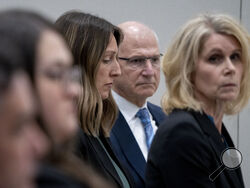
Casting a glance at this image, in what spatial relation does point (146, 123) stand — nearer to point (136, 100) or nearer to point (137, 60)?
point (136, 100)

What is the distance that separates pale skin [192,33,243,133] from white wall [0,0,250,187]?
161 centimetres

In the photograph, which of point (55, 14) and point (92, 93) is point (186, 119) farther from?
point (55, 14)

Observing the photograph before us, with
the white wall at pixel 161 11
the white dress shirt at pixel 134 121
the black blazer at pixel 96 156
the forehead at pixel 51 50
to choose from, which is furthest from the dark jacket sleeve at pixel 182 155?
the white wall at pixel 161 11

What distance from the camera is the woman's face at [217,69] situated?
180 cm

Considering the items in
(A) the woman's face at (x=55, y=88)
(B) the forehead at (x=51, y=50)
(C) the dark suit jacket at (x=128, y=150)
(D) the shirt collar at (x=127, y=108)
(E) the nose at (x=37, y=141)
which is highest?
(B) the forehead at (x=51, y=50)

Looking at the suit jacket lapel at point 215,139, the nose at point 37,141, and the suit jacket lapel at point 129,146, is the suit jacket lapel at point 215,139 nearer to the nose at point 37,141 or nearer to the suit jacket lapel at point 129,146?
the suit jacket lapel at point 129,146

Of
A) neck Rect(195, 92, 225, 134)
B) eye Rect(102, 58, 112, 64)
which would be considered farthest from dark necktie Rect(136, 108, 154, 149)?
neck Rect(195, 92, 225, 134)

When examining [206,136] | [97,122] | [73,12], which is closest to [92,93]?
[97,122]

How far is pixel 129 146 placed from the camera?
2.34 m

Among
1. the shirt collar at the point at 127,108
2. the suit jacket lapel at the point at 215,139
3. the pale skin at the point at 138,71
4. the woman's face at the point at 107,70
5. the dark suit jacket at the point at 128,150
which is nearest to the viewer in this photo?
the suit jacket lapel at the point at 215,139

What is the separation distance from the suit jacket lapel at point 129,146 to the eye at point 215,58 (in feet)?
2.31

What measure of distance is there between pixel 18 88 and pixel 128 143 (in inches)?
68.8

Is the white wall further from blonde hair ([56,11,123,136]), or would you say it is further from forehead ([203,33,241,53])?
forehead ([203,33,241,53])

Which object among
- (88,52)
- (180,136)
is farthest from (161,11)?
(180,136)
